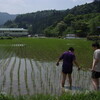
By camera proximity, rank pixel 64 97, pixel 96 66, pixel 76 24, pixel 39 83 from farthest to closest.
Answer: pixel 76 24, pixel 39 83, pixel 96 66, pixel 64 97

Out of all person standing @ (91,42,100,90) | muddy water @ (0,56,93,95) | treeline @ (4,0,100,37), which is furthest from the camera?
treeline @ (4,0,100,37)

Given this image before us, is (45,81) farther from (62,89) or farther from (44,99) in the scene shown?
(44,99)

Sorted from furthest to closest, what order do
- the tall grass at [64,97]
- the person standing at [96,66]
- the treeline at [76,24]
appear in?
the treeline at [76,24] → the person standing at [96,66] → the tall grass at [64,97]

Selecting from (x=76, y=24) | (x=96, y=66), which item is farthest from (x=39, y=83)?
(x=76, y=24)

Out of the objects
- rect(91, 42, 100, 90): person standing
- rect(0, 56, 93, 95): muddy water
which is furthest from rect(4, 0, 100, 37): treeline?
rect(91, 42, 100, 90): person standing

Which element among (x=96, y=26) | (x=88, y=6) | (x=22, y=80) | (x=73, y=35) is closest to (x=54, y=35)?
(x=73, y=35)

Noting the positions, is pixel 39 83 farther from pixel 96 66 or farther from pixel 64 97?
pixel 64 97

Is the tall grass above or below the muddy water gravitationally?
above

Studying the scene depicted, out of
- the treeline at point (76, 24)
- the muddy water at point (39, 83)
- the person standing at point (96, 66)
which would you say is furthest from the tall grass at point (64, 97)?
the treeline at point (76, 24)

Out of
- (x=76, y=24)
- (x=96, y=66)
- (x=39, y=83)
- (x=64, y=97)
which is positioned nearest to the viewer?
(x=64, y=97)

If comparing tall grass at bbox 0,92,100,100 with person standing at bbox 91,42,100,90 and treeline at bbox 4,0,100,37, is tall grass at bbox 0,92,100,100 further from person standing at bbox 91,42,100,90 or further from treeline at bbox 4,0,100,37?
treeline at bbox 4,0,100,37

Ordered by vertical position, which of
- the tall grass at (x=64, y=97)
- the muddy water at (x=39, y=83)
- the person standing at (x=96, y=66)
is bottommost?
the muddy water at (x=39, y=83)

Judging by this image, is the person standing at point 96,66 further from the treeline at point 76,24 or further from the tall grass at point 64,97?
the treeline at point 76,24

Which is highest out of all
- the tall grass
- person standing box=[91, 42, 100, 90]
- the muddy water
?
person standing box=[91, 42, 100, 90]
